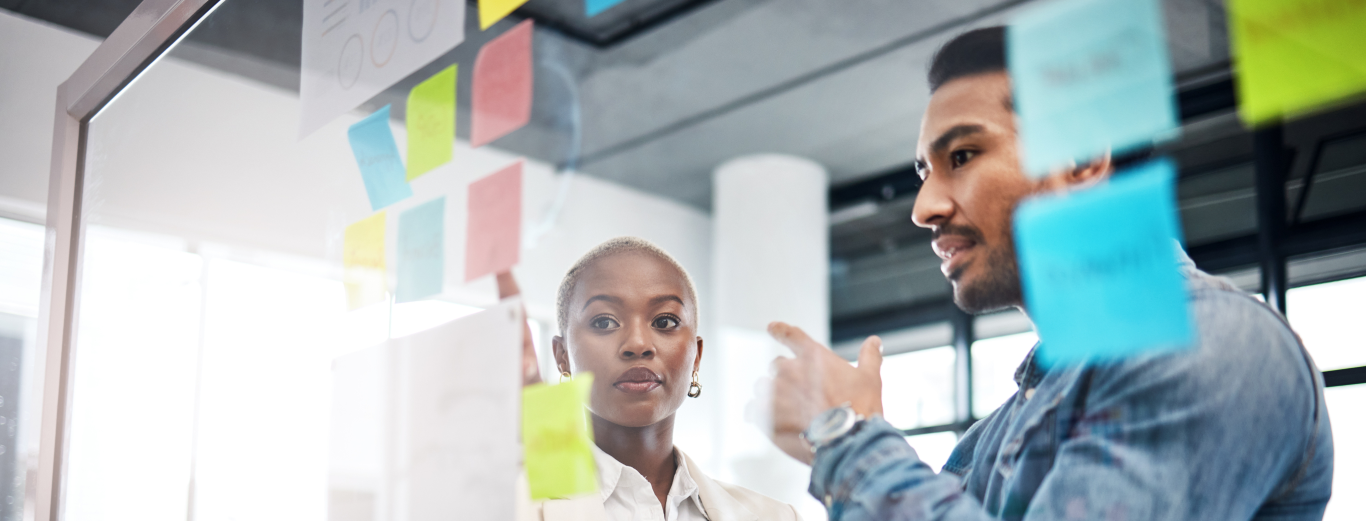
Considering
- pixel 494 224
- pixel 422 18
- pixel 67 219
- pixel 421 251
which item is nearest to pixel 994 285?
pixel 494 224

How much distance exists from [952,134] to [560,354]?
1.07ft

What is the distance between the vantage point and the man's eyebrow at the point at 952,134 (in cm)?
56

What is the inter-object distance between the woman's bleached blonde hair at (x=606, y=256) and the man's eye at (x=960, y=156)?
23cm

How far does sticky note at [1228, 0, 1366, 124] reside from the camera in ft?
1.46

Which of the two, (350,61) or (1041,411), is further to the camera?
(350,61)

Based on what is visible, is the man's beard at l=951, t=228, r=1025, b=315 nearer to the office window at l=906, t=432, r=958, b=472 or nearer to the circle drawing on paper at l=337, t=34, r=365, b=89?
the office window at l=906, t=432, r=958, b=472

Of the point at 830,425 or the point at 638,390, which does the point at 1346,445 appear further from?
the point at 638,390

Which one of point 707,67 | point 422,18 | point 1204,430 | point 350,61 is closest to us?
point 1204,430

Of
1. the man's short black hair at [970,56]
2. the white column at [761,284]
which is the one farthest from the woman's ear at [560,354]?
the man's short black hair at [970,56]

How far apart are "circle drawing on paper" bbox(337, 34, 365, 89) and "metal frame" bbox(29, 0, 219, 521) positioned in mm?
517

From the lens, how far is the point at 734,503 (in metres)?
0.68

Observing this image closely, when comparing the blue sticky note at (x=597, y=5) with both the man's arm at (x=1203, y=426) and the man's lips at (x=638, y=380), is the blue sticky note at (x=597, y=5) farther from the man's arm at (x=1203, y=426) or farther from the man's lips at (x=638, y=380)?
the man's arm at (x=1203, y=426)

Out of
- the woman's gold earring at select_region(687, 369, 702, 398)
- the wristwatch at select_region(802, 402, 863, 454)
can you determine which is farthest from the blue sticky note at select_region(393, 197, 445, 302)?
the wristwatch at select_region(802, 402, 863, 454)

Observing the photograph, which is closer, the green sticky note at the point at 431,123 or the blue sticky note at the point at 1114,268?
the blue sticky note at the point at 1114,268
